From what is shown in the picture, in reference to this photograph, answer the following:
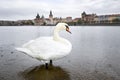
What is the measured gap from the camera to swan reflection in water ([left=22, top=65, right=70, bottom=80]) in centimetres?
718

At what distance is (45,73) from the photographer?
7.70 m

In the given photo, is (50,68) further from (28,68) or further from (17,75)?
(17,75)

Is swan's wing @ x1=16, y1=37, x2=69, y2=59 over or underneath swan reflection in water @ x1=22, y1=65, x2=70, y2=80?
over

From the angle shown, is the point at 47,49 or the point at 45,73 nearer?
the point at 47,49

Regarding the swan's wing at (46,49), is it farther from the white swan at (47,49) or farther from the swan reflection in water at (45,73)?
the swan reflection in water at (45,73)

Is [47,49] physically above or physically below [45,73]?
above

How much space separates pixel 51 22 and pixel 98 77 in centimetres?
19208

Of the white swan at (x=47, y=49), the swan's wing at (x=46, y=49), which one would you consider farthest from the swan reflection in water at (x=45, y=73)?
the swan's wing at (x=46, y=49)

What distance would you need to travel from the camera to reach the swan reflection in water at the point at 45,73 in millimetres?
7176

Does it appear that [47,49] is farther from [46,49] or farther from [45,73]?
[45,73]

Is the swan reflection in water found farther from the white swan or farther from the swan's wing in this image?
the swan's wing

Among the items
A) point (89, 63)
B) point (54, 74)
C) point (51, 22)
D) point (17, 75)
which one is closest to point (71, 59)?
point (89, 63)

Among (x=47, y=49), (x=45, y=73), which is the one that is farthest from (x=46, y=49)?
(x=45, y=73)

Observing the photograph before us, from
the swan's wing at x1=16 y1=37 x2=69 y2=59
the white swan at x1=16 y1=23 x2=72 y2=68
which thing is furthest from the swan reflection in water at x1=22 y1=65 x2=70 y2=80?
the swan's wing at x1=16 y1=37 x2=69 y2=59
